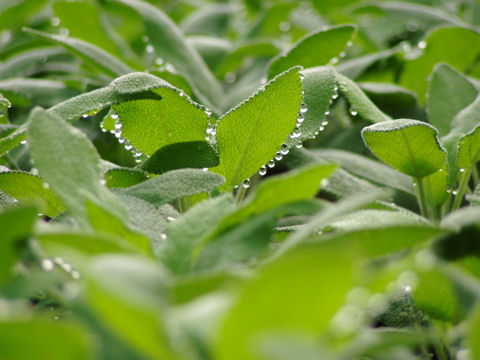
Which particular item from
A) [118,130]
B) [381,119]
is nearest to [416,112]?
[381,119]

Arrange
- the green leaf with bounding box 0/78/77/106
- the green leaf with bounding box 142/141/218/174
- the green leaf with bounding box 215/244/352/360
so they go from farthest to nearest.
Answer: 1. the green leaf with bounding box 0/78/77/106
2. the green leaf with bounding box 142/141/218/174
3. the green leaf with bounding box 215/244/352/360

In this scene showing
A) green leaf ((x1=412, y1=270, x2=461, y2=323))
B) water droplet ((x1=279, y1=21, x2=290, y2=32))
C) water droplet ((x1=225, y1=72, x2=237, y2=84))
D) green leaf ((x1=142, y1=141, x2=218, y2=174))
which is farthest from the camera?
water droplet ((x1=279, y1=21, x2=290, y2=32))

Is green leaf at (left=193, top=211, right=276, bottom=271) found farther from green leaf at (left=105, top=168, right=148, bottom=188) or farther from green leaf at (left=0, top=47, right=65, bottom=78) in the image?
green leaf at (left=0, top=47, right=65, bottom=78)

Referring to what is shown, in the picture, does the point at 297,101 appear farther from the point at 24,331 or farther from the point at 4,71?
the point at 4,71

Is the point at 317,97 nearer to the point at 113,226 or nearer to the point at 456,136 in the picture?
the point at 456,136

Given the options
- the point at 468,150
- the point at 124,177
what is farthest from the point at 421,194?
the point at 124,177

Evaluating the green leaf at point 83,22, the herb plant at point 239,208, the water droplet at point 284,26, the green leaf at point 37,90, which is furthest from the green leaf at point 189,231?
the water droplet at point 284,26

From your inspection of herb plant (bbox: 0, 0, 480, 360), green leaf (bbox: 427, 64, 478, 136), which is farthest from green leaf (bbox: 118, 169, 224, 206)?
green leaf (bbox: 427, 64, 478, 136)
